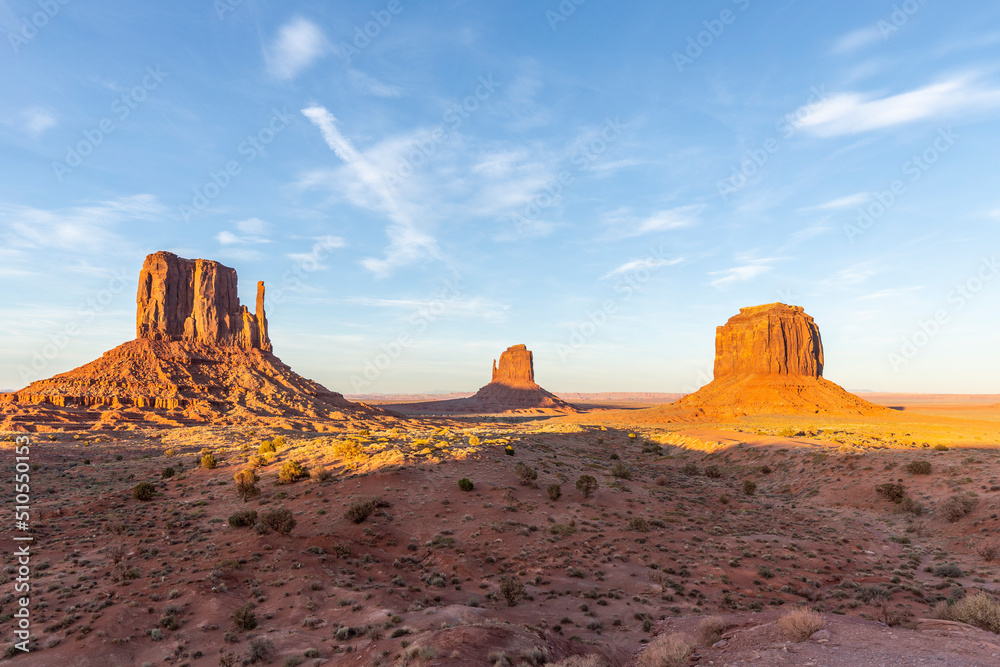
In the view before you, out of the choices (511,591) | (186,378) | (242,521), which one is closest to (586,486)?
(511,591)

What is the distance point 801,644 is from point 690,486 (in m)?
27.1

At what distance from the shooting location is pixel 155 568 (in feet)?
55.0

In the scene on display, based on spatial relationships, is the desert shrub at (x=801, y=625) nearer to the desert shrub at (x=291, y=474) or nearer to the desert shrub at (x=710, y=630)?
the desert shrub at (x=710, y=630)

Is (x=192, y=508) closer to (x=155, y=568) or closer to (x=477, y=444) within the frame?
(x=155, y=568)

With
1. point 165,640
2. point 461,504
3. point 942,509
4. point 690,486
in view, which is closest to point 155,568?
point 165,640

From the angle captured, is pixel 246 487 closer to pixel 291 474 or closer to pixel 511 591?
pixel 291 474

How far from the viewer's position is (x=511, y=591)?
14828 millimetres

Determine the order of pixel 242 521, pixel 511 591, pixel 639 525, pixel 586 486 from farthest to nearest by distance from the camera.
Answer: pixel 586 486 < pixel 639 525 < pixel 242 521 < pixel 511 591

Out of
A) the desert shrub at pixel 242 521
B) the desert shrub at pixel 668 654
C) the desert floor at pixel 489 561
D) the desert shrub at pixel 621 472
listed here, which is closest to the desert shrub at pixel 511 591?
the desert floor at pixel 489 561

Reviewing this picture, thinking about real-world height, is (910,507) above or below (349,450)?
below

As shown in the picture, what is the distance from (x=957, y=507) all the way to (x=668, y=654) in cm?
2477

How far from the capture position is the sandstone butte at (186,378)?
74.2 m

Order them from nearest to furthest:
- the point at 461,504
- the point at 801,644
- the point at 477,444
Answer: the point at 801,644
the point at 461,504
the point at 477,444

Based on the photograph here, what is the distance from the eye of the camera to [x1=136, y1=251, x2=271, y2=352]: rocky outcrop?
4038 inches
